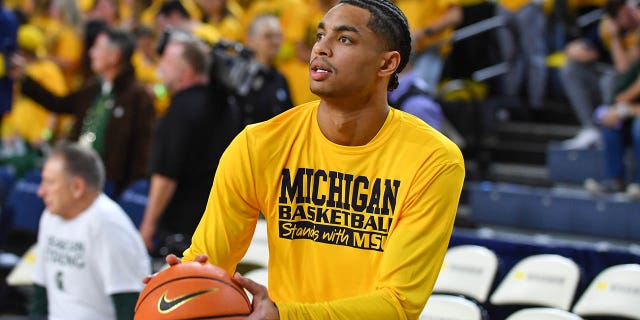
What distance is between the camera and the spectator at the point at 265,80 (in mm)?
7113

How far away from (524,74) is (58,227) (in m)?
5.93

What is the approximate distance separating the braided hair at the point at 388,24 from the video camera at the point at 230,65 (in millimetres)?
3609

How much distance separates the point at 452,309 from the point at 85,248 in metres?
1.70

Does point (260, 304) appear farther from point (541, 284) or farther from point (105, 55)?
point (105, 55)

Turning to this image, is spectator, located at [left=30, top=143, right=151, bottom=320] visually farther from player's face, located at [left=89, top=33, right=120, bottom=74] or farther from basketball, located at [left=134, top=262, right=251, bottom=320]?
player's face, located at [left=89, top=33, right=120, bottom=74]

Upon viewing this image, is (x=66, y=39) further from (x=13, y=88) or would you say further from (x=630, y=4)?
(x=630, y=4)

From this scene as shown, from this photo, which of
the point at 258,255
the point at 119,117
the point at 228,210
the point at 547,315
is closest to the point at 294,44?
the point at 119,117

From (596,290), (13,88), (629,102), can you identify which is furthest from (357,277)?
(13,88)

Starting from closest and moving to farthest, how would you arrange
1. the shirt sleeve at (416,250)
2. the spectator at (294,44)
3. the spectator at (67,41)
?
1. the shirt sleeve at (416,250)
2. the spectator at (294,44)
3. the spectator at (67,41)

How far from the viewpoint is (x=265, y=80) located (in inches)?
285

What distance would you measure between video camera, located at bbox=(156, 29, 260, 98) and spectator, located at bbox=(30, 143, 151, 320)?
144 cm

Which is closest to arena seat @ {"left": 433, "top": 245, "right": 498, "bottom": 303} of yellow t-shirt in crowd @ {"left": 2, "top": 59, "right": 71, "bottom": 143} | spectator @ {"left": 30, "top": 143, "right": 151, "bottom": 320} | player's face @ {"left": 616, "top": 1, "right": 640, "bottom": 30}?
spectator @ {"left": 30, "top": 143, "right": 151, "bottom": 320}

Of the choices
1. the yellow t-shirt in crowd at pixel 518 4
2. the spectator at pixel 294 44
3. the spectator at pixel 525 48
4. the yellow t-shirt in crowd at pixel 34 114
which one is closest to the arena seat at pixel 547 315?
the spectator at pixel 294 44

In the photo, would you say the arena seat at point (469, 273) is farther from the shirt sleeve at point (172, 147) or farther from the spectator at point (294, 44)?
the spectator at point (294, 44)
